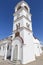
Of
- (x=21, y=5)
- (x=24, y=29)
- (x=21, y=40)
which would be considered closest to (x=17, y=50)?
(x=21, y=40)

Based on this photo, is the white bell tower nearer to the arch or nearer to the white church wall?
the white church wall

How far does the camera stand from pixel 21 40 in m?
23.1

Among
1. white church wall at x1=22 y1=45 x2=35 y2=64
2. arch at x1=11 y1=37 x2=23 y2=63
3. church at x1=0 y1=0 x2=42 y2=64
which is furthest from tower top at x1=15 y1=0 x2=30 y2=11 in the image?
white church wall at x1=22 y1=45 x2=35 y2=64

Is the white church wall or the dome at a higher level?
the dome


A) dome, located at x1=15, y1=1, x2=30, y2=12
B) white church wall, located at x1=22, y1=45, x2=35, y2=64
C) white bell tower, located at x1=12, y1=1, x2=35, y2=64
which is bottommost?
white church wall, located at x1=22, y1=45, x2=35, y2=64

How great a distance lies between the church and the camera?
2222cm

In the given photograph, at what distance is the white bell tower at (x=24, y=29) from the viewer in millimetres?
22219

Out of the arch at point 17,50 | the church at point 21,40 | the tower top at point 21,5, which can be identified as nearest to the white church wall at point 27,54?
the church at point 21,40

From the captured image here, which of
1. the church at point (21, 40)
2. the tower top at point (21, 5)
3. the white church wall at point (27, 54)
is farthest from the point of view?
the tower top at point (21, 5)

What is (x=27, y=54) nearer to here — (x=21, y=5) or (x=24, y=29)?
(x=24, y=29)

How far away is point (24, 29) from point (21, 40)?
239cm

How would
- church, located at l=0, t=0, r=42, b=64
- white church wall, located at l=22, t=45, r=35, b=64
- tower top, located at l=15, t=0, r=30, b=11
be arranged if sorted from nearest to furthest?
white church wall, located at l=22, t=45, r=35, b=64 → church, located at l=0, t=0, r=42, b=64 → tower top, located at l=15, t=0, r=30, b=11

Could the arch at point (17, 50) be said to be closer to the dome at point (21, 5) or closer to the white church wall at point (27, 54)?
the white church wall at point (27, 54)

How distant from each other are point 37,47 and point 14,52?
703 cm
